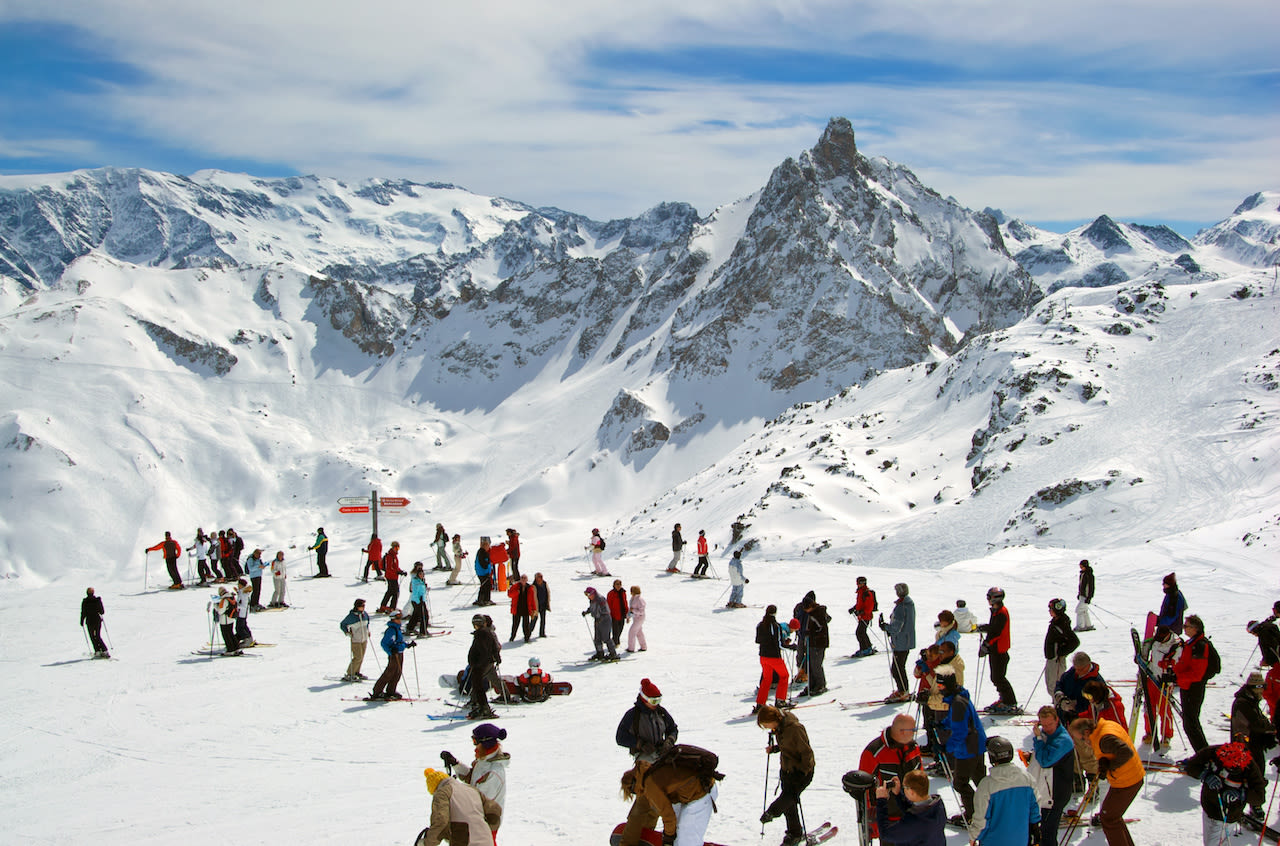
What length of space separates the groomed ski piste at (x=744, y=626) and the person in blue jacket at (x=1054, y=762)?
4.03ft

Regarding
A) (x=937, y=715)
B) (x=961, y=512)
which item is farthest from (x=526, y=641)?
(x=961, y=512)

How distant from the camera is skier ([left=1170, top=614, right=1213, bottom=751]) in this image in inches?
373

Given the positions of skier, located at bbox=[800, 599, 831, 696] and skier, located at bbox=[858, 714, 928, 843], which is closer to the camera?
skier, located at bbox=[858, 714, 928, 843]

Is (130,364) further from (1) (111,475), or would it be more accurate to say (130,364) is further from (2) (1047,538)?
(2) (1047,538)

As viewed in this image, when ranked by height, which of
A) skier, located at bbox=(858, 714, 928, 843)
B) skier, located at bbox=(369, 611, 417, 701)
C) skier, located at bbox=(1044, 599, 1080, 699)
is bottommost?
skier, located at bbox=(369, 611, 417, 701)

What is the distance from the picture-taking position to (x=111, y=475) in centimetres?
9238

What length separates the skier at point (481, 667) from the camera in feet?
46.8

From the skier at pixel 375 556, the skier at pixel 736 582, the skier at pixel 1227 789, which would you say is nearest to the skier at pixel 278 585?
the skier at pixel 375 556

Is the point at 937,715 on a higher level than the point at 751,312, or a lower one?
lower

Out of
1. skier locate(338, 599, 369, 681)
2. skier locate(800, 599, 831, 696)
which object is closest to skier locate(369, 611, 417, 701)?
skier locate(338, 599, 369, 681)

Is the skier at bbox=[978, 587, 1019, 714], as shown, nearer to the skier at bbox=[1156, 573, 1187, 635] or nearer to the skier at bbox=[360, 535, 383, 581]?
the skier at bbox=[1156, 573, 1187, 635]

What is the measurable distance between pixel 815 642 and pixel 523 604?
25.8 ft

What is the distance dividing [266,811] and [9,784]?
5.15 meters

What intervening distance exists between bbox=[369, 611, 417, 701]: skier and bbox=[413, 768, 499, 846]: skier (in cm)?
913
